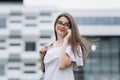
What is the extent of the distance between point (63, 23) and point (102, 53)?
57.9m

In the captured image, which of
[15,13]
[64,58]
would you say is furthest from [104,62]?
[64,58]

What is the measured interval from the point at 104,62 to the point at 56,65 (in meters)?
58.6

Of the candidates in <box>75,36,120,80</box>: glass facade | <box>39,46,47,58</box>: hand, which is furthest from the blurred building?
<box>39,46,47,58</box>: hand

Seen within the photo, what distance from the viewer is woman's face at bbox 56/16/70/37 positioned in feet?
13.9

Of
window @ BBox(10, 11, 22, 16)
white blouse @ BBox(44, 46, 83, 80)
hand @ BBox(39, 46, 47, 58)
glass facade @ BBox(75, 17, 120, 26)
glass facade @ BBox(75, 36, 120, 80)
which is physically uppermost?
hand @ BBox(39, 46, 47, 58)

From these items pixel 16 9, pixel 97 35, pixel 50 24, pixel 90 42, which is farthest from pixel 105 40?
pixel 90 42

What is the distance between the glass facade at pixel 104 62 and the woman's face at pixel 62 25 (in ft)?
187

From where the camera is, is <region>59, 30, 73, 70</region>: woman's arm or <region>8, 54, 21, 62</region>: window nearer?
<region>59, 30, 73, 70</region>: woman's arm

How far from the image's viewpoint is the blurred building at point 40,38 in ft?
201

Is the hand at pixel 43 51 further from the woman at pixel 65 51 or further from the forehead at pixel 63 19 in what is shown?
the forehead at pixel 63 19

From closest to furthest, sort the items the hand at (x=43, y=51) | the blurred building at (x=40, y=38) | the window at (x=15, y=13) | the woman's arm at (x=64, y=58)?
the woman's arm at (x=64, y=58) < the hand at (x=43, y=51) < the blurred building at (x=40, y=38) < the window at (x=15, y=13)

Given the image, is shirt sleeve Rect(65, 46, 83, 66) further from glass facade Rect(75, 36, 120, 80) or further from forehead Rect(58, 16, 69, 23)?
glass facade Rect(75, 36, 120, 80)

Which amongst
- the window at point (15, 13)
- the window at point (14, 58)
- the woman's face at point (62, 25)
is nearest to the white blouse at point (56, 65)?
the woman's face at point (62, 25)

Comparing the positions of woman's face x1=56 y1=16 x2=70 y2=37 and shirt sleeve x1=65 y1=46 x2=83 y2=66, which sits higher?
woman's face x1=56 y1=16 x2=70 y2=37
